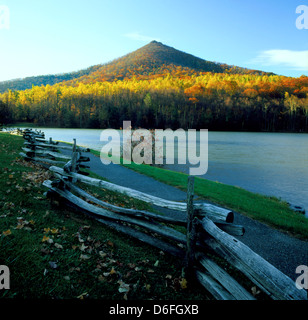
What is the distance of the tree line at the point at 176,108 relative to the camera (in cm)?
10338

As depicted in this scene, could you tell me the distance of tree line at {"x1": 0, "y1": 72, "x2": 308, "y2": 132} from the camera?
103375 mm

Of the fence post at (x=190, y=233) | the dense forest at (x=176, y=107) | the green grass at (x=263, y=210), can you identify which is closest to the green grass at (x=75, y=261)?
the fence post at (x=190, y=233)

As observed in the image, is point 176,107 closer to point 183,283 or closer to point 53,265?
point 183,283

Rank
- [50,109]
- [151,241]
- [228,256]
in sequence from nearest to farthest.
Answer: [228,256] < [151,241] < [50,109]

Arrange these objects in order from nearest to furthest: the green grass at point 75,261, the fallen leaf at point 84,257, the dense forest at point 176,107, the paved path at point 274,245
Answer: the green grass at point 75,261
the fallen leaf at point 84,257
the paved path at point 274,245
the dense forest at point 176,107

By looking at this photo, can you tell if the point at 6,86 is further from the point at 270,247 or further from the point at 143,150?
the point at 270,247

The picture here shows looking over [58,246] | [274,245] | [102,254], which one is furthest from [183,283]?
[274,245]

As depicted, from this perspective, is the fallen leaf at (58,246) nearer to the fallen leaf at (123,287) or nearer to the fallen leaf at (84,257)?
the fallen leaf at (84,257)

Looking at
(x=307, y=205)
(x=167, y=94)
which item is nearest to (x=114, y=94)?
(x=167, y=94)

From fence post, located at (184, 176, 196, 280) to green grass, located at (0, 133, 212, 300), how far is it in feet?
0.73

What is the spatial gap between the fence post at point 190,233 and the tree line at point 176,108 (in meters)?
99.0

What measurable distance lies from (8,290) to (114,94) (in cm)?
12193

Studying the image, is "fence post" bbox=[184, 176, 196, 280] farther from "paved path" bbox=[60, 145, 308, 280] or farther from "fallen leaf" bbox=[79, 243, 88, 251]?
"paved path" bbox=[60, 145, 308, 280]
